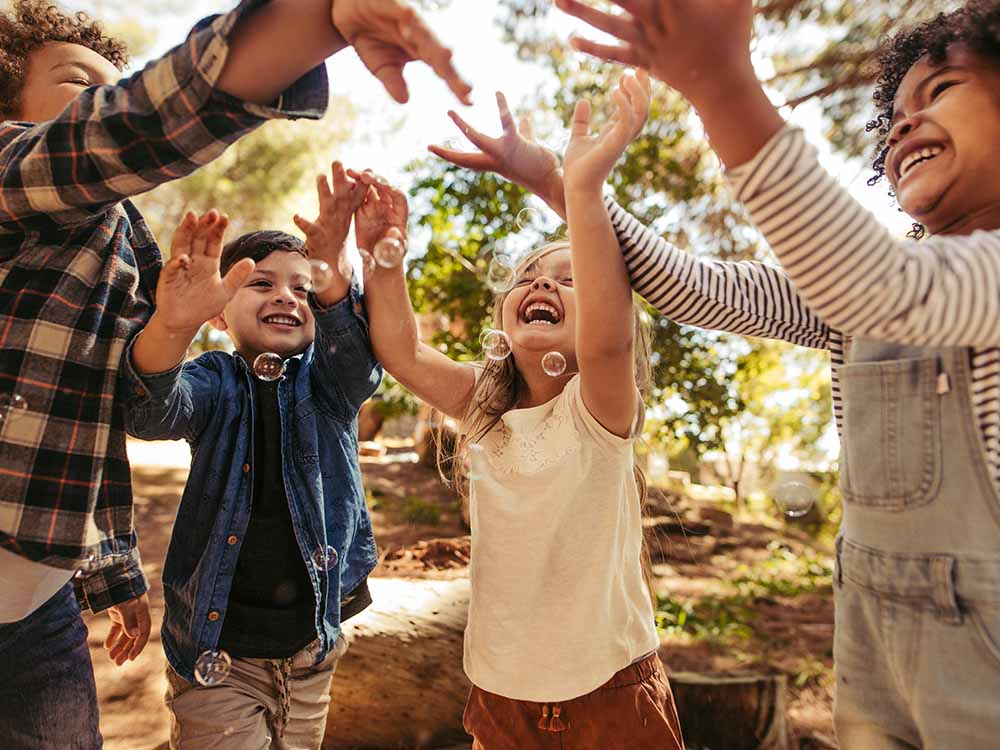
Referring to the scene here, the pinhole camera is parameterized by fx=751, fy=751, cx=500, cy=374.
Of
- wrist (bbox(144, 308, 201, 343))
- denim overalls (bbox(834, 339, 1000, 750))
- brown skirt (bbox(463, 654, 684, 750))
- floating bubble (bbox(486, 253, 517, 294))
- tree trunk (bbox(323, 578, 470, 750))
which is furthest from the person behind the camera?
tree trunk (bbox(323, 578, 470, 750))

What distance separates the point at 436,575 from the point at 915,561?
4506 millimetres

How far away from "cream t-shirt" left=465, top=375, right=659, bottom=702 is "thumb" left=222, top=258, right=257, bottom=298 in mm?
775

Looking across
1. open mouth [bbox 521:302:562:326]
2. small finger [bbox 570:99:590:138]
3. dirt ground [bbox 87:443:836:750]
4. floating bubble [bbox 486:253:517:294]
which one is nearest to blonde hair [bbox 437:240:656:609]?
floating bubble [bbox 486:253:517:294]

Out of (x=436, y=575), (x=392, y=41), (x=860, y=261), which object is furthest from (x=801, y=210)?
(x=436, y=575)

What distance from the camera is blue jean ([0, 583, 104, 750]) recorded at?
63.6 inches

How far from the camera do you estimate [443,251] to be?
5.41m

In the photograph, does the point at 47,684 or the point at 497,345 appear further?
the point at 497,345

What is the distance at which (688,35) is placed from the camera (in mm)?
1001

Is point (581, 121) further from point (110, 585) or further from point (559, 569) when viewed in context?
point (110, 585)

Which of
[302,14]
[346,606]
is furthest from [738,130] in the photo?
[346,606]

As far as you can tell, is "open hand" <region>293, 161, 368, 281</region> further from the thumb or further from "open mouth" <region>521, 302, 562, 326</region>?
"open mouth" <region>521, 302, 562, 326</region>

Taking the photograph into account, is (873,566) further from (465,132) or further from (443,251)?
(443,251)

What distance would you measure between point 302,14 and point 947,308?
1083 millimetres

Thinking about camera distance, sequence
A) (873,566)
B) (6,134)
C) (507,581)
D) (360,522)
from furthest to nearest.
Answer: (360,522) < (507,581) < (6,134) < (873,566)
